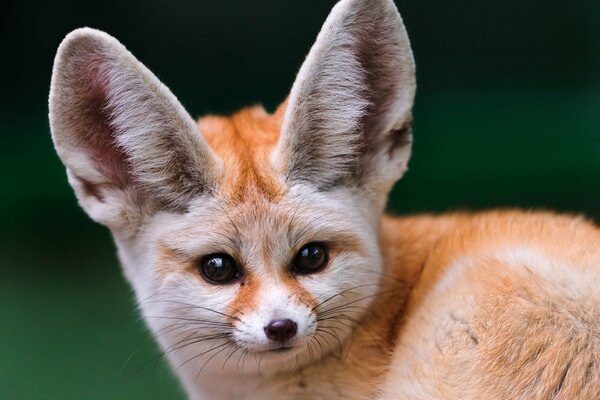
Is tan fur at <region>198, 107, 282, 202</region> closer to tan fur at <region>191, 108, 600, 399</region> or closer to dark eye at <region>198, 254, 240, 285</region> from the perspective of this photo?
tan fur at <region>191, 108, 600, 399</region>

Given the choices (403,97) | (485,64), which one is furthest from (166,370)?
(485,64)

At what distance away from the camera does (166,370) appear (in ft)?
12.9

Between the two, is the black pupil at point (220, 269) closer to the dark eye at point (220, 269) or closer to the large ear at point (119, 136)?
the dark eye at point (220, 269)

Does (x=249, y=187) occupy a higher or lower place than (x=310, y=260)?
higher

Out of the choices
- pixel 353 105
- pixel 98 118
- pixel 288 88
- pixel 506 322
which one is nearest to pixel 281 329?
pixel 506 322

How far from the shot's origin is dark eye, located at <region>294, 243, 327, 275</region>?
10.4 feet

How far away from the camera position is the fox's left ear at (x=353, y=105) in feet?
10.4

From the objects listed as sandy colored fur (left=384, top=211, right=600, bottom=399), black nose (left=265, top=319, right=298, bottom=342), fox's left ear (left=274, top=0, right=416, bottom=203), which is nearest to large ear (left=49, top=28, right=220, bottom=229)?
fox's left ear (left=274, top=0, right=416, bottom=203)

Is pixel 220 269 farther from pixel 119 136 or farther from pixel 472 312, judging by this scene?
pixel 472 312

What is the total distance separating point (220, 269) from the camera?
10.2ft

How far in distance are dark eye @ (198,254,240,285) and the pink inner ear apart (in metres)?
0.49

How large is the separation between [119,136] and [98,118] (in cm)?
10

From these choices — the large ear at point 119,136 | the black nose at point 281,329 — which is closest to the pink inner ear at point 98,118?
the large ear at point 119,136

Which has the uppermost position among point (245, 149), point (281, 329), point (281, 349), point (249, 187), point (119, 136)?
point (119, 136)
